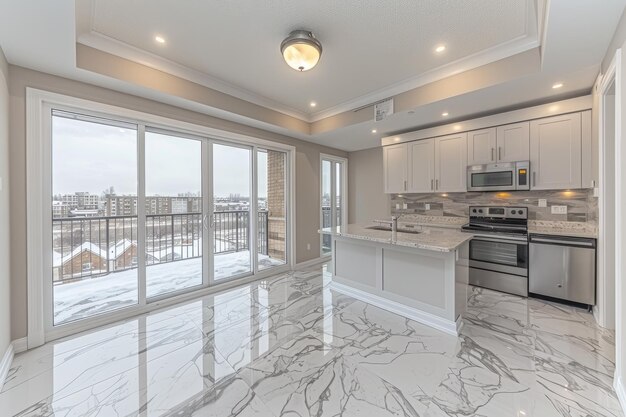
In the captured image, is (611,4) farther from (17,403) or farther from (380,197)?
(17,403)

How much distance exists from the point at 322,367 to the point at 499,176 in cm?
347

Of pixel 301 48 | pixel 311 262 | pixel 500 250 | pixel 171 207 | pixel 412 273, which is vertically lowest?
pixel 311 262

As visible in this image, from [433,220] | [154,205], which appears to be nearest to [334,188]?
[433,220]

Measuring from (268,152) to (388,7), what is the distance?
2.99 metres

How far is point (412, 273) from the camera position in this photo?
285 cm

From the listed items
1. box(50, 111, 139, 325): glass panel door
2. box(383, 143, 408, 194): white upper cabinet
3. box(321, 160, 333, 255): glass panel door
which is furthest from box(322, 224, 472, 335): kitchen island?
box(50, 111, 139, 325): glass panel door

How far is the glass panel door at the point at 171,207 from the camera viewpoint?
3.31 meters

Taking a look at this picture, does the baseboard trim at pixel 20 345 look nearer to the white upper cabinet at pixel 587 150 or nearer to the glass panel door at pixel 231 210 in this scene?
the glass panel door at pixel 231 210

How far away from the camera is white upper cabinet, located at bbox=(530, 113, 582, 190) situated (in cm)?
305

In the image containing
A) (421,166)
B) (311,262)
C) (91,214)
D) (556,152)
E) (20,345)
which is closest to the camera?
(20,345)

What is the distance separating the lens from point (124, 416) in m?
1.57

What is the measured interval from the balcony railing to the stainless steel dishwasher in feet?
13.3

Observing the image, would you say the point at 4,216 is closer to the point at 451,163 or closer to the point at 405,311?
the point at 405,311

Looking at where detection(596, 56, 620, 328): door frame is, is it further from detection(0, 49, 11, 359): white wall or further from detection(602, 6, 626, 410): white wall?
detection(0, 49, 11, 359): white wall
